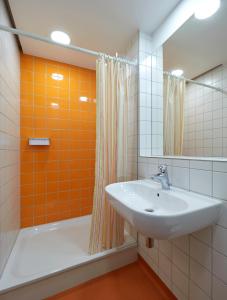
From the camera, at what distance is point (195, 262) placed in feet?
2.96

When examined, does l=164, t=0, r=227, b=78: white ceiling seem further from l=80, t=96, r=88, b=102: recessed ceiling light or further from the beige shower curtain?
l=80, t=96, r=88, b=102: recessed ceiling light

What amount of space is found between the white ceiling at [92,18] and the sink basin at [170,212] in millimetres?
1549

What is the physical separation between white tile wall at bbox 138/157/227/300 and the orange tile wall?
131 cm

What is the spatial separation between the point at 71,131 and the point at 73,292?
173 centimetres

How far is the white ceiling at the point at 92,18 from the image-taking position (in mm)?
1215

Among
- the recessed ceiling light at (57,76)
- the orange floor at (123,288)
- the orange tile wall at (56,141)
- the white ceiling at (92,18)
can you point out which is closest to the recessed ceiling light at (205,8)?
the white ceiling at (92,18)

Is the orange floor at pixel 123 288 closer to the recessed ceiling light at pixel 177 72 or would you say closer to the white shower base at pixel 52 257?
→ the white shower base at pixel 52 257

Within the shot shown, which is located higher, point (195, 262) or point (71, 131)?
point (71, 131)

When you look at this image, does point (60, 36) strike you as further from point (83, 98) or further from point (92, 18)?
point (83, 98)

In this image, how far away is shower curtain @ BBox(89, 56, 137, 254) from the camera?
133 centimetres

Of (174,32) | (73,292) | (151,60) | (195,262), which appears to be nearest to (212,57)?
(174,32)

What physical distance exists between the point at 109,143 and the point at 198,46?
3.47 feet

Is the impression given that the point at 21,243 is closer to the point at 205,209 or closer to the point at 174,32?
the point at 205,209

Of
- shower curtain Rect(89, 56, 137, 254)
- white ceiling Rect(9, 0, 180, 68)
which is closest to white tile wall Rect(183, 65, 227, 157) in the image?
shower curtain Rect(89, 56, 137, 254)
